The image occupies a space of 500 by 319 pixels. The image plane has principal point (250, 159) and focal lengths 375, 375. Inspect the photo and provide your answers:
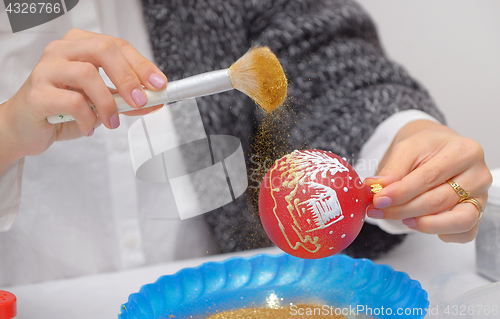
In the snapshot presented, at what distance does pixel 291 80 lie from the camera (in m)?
0.92

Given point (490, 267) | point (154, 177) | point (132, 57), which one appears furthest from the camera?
point (154, 177)

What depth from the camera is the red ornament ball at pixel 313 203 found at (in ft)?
1.73

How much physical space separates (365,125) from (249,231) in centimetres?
38

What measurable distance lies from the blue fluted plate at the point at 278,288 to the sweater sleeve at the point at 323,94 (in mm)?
201

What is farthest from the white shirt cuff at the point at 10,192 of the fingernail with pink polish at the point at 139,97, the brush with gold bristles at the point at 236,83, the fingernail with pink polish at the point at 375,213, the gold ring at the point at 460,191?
the gold ring at the point at 460,191

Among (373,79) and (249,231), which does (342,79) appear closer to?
(373,79)

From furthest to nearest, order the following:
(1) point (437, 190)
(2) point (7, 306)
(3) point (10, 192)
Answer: (3) point (10, 192), (1) point (437, 190), (2) point (7, 306)

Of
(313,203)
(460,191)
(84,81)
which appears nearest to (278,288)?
(313,203)

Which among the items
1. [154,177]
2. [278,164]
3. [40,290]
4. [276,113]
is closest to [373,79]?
[276,113]

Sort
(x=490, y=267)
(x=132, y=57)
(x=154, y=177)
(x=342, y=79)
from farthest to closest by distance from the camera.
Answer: (x=342, y=79)
(x=154, y=177)
(x=490, y=267)
(x=132, y=57)

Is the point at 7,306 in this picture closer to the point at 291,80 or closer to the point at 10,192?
the point at 10,192

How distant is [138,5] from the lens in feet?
2.82

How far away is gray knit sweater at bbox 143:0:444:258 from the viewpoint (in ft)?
2.71

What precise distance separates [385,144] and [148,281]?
1.86ft
